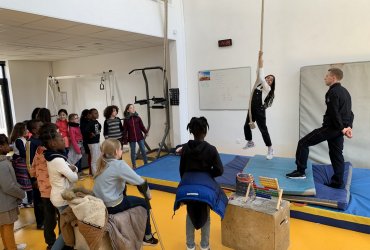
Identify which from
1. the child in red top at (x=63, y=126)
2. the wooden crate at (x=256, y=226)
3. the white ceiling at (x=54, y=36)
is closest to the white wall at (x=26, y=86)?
the white ceiling at (x=54, y=36)

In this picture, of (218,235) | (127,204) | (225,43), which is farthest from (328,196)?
(225,43)

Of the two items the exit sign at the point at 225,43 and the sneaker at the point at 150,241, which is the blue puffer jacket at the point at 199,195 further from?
the exit sign at the point at 225,43

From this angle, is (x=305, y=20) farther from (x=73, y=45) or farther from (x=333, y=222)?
(x=73, y=45)

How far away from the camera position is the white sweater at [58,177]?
2.43m

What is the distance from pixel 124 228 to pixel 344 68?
171 inches

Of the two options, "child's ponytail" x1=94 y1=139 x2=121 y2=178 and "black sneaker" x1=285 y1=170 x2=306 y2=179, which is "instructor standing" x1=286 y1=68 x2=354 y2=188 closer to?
"black sneaker" x1=285 y1=170 x2=306 y2=179

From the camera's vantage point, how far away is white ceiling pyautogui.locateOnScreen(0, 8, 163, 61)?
13.0 ft

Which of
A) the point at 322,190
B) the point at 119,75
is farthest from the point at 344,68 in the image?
the point at 119,75

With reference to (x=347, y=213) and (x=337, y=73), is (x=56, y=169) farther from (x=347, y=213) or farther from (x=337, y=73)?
(x=337, y=73)

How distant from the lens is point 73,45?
6102 millimetres

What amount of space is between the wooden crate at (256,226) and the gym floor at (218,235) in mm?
184

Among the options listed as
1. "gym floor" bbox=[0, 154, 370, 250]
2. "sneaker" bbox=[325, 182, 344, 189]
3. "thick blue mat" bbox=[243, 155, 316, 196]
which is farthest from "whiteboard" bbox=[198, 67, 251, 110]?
"gym floor" bbox=[0, 154, 370, 250]

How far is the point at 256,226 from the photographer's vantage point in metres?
2.58

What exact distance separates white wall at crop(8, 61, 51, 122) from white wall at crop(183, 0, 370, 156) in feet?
16.8
